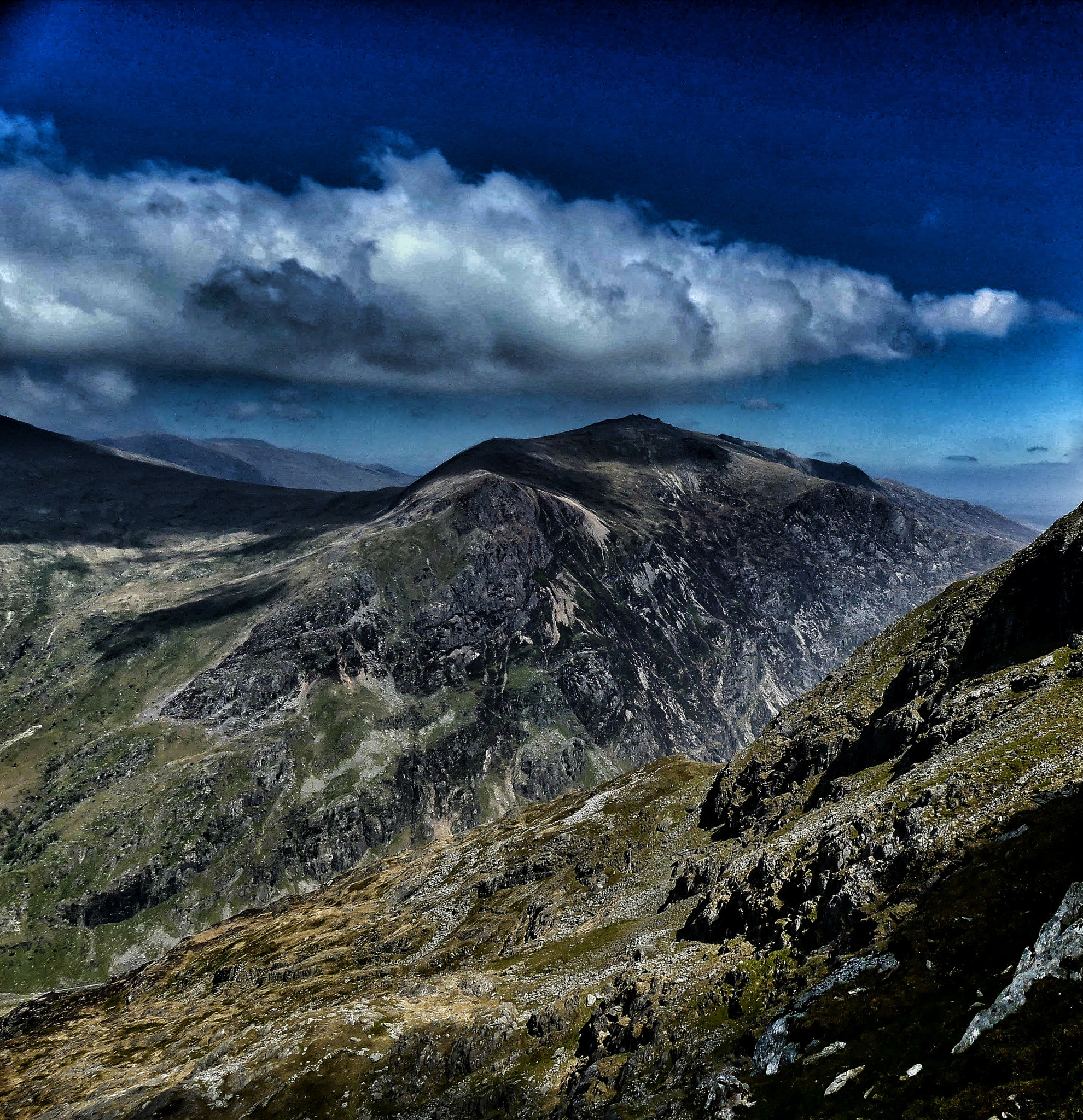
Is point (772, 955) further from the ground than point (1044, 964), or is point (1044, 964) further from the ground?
point (1044, 964)

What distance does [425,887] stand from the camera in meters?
154

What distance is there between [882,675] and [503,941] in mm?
74834

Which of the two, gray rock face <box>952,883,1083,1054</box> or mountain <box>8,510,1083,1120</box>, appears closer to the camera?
gray rock face <box>952,883,1083,1054</box>

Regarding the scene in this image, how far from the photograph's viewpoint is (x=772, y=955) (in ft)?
146

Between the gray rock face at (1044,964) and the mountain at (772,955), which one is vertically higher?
the gray rock face at (1044,964)

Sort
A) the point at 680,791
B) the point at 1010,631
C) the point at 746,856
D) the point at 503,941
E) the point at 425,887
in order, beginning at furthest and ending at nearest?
1. the point at 425,887
2. the point at 680,791
3. the point at 503,941
4. the point at 1010,631
5. the point at 746,856

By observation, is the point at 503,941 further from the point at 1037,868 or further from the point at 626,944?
the point at 1037,868

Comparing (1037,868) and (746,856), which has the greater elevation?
(1037,868)

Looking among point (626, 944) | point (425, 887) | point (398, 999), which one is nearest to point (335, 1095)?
point (398, 999)

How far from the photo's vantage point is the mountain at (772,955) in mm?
25812

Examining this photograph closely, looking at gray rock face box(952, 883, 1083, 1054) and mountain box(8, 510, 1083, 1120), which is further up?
gray rock face box(952, 883, 1083, 1054)

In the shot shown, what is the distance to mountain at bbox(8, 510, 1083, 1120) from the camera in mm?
25812

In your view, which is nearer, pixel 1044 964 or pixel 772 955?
pixel 1044 964

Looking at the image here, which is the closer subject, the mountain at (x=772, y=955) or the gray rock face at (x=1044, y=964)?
the gray rock face at (x=1044, y=964)
